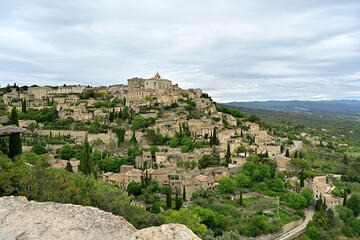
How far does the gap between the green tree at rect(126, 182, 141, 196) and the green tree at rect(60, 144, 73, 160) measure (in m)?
13.5

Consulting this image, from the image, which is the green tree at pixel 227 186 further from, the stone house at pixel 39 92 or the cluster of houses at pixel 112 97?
the stone house at pixel 39 92

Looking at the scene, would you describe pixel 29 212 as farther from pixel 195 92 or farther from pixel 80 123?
pixel 195 92

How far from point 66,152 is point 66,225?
3331cm

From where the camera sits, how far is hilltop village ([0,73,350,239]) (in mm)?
27969

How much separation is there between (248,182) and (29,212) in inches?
1092

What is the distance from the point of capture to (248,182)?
30.7 meters

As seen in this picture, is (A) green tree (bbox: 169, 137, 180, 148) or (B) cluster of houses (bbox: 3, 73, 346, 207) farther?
(A) green tree (bbox: 169, 137, 180, 148)

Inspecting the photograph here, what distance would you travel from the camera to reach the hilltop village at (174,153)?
28.0 meters

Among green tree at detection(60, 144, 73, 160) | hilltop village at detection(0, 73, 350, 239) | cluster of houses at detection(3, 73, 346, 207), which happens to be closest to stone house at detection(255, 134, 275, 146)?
cluster of houses at detection(3, 73, 346, 207)

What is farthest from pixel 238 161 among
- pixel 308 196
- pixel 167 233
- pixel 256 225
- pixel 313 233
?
pixel 167 233

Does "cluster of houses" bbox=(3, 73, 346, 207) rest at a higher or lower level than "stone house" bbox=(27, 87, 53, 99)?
lower

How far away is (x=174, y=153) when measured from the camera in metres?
36.1

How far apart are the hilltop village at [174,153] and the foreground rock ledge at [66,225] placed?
12.9 m

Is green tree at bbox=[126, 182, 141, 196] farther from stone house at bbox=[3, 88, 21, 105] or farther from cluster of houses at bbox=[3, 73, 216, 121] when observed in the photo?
stone house at bbox=[3, 88, 21, 105]
